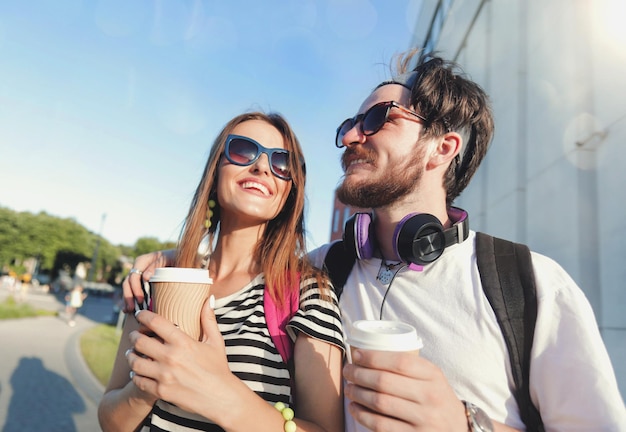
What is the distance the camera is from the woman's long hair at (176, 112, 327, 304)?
2154mm

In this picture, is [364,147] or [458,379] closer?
[458,379]

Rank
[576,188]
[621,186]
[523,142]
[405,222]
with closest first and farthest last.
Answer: [405,222], [621,186], [576,188], [523,142]

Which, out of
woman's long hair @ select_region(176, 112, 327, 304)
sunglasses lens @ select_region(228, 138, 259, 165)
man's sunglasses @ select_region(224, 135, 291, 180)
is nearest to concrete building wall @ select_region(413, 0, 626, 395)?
woman's long hair @ select_region(176, 112, 327, 304)

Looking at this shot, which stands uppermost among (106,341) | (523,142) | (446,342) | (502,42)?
(502,42)

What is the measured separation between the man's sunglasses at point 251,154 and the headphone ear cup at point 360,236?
478 millimetres

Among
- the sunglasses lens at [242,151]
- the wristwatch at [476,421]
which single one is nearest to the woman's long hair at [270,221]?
the sunglasses lens at [242,151]

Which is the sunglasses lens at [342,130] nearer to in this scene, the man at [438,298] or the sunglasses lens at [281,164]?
the man at [438,298]

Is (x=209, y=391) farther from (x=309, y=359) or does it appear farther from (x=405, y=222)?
(x=405, y=222)

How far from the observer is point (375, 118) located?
229cm

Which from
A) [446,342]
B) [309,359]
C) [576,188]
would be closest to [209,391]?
[309,359]

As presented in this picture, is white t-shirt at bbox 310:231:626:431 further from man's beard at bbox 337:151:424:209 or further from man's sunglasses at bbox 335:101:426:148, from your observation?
man's sunglasses at bbox 335:101:426:148

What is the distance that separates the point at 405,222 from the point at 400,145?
59cm

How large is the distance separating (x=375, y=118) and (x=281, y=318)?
4.44ft

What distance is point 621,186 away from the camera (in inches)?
174
